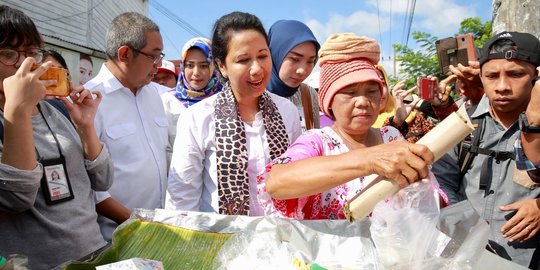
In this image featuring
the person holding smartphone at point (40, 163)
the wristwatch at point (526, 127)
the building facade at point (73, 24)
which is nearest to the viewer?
the person holding smartphone at point (40, 163)

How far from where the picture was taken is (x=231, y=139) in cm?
196

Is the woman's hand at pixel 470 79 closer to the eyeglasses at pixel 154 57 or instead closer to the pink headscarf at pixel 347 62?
the pink headscarf at pixel 347 62

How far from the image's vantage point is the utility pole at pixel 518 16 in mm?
2943

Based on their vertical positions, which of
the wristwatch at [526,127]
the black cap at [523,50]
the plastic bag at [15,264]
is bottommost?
the plastic bag at [15,264]

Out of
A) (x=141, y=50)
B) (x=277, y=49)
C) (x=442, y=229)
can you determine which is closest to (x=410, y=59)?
(x=277, y=49)

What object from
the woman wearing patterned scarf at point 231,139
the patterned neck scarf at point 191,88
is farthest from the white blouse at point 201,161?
the patterned neck scarf at point 191,88

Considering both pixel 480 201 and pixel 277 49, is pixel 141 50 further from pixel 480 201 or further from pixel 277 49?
pixel 480 201

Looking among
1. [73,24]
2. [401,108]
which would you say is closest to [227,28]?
[401,108]

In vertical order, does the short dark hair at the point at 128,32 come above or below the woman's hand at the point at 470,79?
above

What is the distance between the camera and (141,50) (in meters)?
2.66

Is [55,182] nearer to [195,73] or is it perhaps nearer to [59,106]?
[59,106]

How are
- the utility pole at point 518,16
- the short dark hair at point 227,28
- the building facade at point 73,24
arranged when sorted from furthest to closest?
the building facade at point 73,24 < the utility pole at point 518,16 < the short dark hair at point 227,28

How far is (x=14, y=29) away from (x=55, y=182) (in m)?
0.65

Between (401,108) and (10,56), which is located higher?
A: (10,56)
